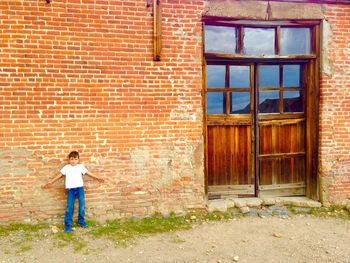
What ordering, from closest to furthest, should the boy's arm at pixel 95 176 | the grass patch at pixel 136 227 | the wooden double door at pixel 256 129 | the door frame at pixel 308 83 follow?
the grass patch at pixel 136 227, the boy's arm at pixel 95 176, the door frame at pixel 308 83, the wooden double door at pixel 256 129

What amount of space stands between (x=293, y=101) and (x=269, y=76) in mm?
691

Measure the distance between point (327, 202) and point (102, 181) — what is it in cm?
417

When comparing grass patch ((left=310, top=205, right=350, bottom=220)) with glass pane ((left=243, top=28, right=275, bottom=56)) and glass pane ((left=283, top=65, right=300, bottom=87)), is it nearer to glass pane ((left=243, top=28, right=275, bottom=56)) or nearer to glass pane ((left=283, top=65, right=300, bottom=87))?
glass pane ((left=283, top=65, right=300, bottom=87))

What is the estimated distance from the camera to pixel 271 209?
5586mm

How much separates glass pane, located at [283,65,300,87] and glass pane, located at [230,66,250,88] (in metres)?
0.74

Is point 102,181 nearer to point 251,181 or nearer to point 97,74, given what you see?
point 97,74

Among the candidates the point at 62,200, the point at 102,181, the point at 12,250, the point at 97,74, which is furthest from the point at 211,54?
the point at 12,250

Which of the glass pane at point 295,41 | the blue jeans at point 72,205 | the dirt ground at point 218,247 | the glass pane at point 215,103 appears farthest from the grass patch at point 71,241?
the glass pane at point 295,41

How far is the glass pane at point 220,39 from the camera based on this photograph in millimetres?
5422

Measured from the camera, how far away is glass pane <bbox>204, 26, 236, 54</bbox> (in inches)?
213

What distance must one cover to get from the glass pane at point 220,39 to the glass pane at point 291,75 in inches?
44.7

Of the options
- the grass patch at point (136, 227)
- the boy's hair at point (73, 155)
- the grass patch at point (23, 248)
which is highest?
the boy's hair at point (73, 155)

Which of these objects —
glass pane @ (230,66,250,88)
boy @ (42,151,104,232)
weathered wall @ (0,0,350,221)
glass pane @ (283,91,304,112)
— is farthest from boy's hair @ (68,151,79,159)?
glass pane @ (283,91,304,112)

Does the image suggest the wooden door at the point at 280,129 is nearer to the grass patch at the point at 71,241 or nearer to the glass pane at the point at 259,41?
the glass pane at the point at 259,41
